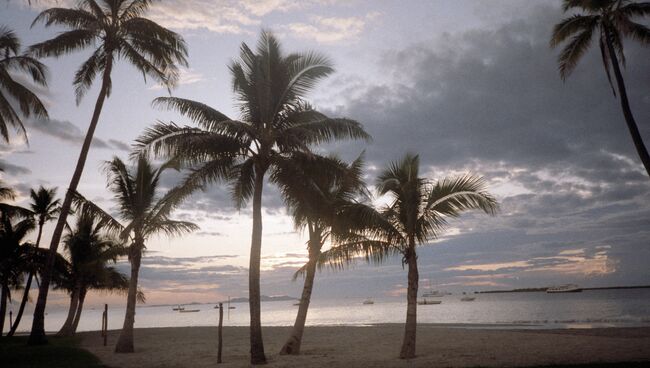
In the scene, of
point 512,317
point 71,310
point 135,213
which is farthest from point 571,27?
point 512,317

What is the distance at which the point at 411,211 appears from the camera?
1636 cm

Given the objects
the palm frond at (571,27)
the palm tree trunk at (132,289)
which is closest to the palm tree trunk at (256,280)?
the palm tree trunk at (132,289)

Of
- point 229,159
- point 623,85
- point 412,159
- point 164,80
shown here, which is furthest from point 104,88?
point 623,85

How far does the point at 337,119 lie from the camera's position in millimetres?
17016

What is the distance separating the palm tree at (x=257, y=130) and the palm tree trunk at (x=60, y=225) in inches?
383

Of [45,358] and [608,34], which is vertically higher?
[608,34]

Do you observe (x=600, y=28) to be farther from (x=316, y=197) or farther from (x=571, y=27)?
(x=316, y=197)

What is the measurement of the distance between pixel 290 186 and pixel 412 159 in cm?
465

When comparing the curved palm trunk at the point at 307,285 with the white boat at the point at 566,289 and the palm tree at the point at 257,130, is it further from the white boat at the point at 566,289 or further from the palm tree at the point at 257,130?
the white boat at the point at 566,289

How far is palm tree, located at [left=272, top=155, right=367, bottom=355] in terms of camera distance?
16.6 meters

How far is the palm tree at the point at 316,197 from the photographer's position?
16609 millimetres

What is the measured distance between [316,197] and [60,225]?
15.2m

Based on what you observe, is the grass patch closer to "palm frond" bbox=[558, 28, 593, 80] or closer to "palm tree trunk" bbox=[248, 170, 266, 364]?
"palm tree trunk" bbox=[248, 170, 266, 364]

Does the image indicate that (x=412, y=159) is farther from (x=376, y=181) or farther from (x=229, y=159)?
(x=229, y=159)
